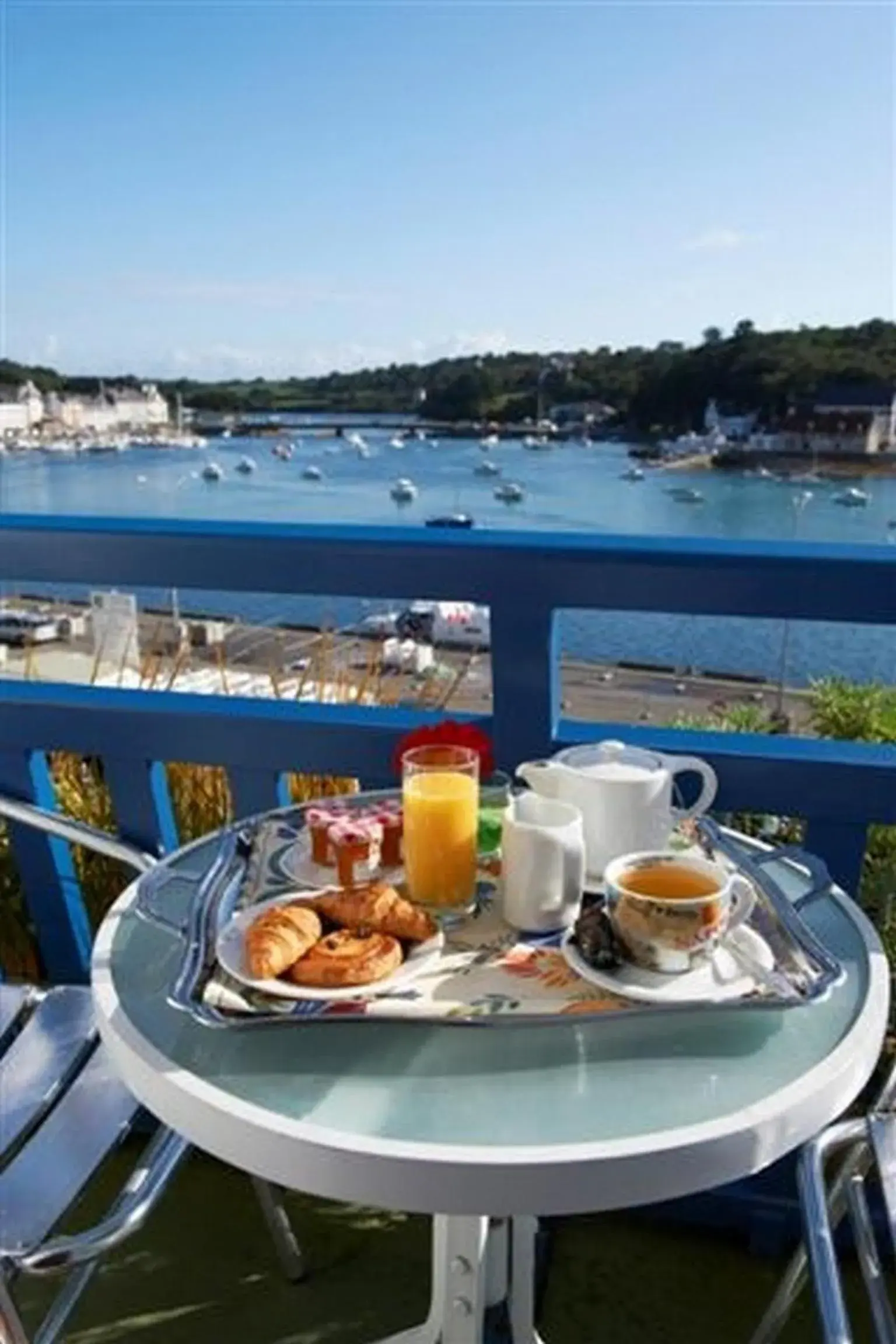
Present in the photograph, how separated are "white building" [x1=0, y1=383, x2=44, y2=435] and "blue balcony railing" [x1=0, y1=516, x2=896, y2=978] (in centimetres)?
305

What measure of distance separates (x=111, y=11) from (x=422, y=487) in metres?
9.61

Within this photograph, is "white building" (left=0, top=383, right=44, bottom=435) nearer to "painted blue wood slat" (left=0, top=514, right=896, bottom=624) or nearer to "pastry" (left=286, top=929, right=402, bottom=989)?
"painted blue wood slat" (left=0, top=514, right=896, bottom=624)

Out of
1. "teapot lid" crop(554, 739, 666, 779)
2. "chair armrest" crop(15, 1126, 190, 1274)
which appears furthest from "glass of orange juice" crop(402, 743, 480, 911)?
"chair armrest" crop(15, 1126, 190, 1274)

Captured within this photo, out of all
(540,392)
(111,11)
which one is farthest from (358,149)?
(540,392)

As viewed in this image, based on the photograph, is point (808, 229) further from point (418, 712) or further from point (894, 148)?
point (418, 712)

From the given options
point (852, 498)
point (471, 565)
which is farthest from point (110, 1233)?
point (852, 498)

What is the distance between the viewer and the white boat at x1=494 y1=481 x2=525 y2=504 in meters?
10.2

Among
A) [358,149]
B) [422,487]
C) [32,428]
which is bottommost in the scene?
[422,487]

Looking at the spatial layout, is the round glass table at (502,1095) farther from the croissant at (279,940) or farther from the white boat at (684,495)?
the white boat at (684,495)

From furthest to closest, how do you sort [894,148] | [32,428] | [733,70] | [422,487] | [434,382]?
[733,70], [422,487], [434,382], [894,148], [32,428]

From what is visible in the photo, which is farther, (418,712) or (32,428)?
(32,428)

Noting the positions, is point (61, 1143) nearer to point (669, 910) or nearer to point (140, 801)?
point (140, 801)

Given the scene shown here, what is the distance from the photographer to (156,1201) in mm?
1300

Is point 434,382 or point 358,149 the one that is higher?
point 358,149
